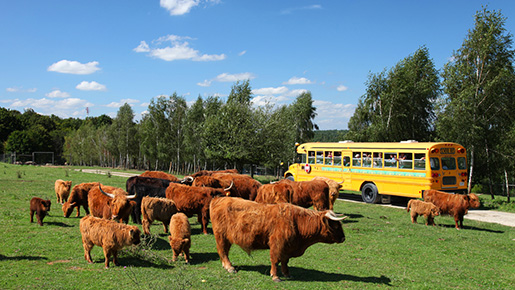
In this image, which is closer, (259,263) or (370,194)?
(259,263)

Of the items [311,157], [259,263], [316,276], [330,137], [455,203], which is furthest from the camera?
[330,137]

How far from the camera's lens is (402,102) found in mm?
39594

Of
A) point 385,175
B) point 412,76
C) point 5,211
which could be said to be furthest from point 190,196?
point 412,76

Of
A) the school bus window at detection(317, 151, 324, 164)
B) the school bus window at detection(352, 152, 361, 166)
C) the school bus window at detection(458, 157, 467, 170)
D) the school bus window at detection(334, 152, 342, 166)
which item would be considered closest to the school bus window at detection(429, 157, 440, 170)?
the school bus window at detection(458, 157, 467, 170)

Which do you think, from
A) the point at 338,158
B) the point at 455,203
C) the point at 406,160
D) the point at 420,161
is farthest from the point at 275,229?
the point at 338,158

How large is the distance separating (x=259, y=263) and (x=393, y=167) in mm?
14817

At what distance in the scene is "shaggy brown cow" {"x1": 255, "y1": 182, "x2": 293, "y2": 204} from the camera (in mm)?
12977

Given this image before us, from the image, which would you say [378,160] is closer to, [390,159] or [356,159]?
[390,159]

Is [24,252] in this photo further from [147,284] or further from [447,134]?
[447,134]

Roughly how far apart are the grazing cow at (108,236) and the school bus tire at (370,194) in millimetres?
16750

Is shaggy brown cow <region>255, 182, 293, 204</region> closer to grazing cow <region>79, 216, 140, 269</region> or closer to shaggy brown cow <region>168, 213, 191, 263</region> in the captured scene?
shaggy brown cow <region>168, 213, 191, 263</region>

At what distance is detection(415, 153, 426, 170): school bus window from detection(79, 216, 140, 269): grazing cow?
648 inches

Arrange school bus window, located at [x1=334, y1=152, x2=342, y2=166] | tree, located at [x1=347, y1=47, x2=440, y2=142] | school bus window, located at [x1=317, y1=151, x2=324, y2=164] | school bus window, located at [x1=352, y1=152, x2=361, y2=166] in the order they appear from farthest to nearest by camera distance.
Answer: tree, located at [x1=347, y1=47, x2=440, y2=142] < school bus window, located at [x1=317, y1=151, x2=324, y2=164] < school bus window, located at [x1=334, y1=152, x2=342, y2=166] < school bus window, located at [x1=352, y1=152, x2=361, y2=166]

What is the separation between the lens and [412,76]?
40.8m
